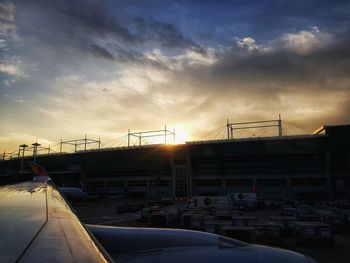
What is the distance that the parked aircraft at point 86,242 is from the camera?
3.13 meters

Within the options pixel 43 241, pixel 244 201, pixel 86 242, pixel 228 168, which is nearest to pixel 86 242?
pixel 86 242

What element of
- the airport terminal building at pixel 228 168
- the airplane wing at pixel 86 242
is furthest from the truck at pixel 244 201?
the airplane wing at pixel 86 242

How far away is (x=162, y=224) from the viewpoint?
132 ft

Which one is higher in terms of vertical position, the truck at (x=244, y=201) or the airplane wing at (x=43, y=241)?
the airplane wing at (x=43, y=241)

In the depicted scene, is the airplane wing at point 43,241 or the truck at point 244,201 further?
the truck at point 244,201

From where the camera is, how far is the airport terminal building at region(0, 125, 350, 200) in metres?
100

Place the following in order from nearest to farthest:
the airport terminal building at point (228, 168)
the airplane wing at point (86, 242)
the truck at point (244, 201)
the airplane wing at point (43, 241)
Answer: the airplane wing at point (43, 241) < the airplane wing at point (86, 242) < the truck at point (244, 201) < the airport terminal building at point (228, 168)

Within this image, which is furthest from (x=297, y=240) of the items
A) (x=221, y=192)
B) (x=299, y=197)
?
(x=221, y=192)

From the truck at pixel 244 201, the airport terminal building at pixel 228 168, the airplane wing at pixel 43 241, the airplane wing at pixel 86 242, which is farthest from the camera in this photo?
the airport terminal building at pixel 228 168

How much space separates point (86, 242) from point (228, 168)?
113 metres

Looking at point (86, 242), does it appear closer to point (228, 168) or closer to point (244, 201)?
point (244, 201)

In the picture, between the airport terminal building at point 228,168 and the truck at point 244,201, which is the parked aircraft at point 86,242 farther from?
the airport terminal building at point 228,168

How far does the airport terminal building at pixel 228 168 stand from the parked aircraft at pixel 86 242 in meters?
98.6

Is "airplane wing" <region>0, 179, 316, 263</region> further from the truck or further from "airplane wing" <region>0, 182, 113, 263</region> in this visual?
the truck
